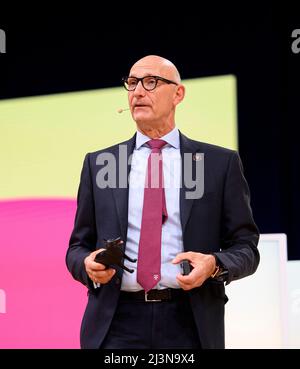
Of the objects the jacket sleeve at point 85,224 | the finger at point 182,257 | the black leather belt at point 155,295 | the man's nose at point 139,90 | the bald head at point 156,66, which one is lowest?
the black leather belt at point 155,295

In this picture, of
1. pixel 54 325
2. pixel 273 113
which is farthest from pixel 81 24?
pixel 54 325

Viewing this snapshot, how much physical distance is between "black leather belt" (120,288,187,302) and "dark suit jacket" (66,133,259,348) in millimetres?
34

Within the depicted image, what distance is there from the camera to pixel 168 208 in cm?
183

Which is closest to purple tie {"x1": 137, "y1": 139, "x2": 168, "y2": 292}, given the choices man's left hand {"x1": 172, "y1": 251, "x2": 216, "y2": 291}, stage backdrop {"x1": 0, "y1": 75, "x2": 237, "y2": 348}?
man's left hand {"x1": 172, "y1": 251, "x2": 216, "y2": 291}

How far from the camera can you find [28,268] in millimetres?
3104

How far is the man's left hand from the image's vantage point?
5.25ft

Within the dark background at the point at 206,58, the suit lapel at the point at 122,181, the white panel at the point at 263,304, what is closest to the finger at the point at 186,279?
the suit lapel at the point at 122,181

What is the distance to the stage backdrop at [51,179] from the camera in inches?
117

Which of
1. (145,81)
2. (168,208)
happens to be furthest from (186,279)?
(145,81)

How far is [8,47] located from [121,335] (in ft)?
6.80

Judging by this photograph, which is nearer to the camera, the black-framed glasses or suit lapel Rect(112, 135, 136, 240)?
suit lapel Rect(112, 135, 136, 240)

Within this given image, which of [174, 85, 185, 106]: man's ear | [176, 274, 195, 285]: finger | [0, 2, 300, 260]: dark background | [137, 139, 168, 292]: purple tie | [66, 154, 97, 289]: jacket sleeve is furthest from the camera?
[0, 2, 300, 260]: dark background

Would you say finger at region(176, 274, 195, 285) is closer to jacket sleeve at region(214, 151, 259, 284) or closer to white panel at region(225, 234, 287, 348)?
jacket sleeve at region(214, 151, 259, 284)

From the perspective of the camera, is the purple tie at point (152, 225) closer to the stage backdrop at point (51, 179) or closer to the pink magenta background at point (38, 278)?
the stage backdrop at point (51, 179)
